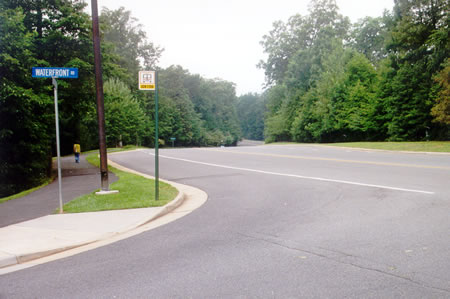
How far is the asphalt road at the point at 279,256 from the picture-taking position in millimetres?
4035

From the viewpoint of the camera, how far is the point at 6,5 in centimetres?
1873

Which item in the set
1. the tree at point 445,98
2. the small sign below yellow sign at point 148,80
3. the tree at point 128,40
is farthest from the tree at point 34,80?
the tree at point 128,40

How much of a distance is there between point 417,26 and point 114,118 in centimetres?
3448

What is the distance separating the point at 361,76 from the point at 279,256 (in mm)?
47021

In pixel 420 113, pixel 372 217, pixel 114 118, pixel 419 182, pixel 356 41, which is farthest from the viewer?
pixel 356 41

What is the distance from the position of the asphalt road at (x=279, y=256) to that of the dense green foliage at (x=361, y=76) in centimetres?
2617

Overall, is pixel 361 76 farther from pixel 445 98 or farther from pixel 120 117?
pixel 120 117

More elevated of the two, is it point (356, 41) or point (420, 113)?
point (356, 41)

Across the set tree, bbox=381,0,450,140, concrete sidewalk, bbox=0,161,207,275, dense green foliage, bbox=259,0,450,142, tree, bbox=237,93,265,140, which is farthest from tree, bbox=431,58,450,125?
tree, bbox=237,93,265,140

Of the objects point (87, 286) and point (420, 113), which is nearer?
point (87, 286)

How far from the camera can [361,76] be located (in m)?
47.8

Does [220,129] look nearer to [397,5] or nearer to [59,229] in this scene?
[397,5]

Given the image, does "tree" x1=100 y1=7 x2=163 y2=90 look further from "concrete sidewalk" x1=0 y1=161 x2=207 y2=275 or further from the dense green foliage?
"concrete sidewalk" x1=0 y1=161 x2=207 y2=275

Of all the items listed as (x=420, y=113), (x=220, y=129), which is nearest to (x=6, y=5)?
(x=420, y=113)
